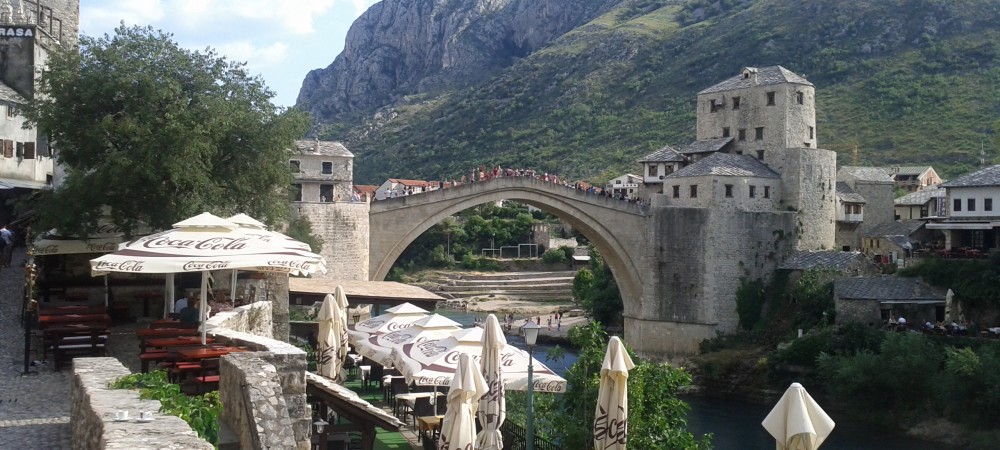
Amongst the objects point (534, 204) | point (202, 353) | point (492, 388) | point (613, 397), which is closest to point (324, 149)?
point (534, 204)

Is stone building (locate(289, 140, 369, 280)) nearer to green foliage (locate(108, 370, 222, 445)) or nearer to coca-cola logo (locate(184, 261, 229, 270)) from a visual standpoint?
coca-cola logo (locate(184, 261, 229, 270))

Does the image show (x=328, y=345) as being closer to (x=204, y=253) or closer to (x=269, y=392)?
(x=204, y=253)

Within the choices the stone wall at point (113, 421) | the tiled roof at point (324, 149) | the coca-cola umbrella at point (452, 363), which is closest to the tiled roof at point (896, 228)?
the tiled roof at point (324, 149)

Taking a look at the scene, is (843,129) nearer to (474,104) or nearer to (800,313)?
(800,313)

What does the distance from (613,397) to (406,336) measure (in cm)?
644

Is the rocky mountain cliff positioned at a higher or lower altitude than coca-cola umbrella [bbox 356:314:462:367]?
higher

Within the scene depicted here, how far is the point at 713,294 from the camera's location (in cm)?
3994

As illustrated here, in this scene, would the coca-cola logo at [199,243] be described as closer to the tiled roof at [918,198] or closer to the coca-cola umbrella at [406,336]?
the coca-cola umbrella at [406,336]

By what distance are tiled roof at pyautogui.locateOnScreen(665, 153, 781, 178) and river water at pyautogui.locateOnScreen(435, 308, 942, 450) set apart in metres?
8.54

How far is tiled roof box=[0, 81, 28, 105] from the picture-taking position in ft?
95.8

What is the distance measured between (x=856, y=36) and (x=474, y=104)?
41.3m

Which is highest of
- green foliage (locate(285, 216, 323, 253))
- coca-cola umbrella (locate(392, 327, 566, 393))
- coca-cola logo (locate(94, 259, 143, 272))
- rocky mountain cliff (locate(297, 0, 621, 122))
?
rocky mountain cliff (locate(297, 0, 621, 122))

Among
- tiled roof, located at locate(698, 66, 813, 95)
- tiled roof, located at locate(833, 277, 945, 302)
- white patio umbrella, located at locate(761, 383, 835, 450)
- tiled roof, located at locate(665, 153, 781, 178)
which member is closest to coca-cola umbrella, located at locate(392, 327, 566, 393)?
white patio umbrella, located at locate(761, 383, 835, 450)

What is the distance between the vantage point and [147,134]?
66.5 ft
